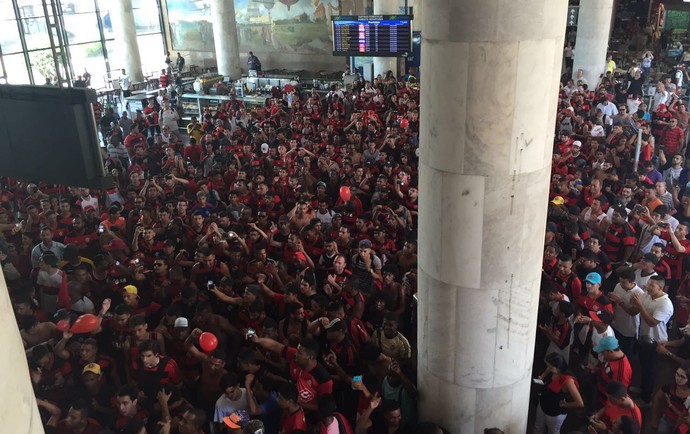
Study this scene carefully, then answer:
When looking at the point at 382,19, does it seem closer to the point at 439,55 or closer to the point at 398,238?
the point at 398,238

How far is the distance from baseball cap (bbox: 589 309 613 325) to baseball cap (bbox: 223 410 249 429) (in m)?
3.29

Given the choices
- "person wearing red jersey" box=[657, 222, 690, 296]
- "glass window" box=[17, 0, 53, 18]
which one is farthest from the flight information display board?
"glass window" box=[17, 0, 53, 18]

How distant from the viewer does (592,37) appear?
18.2 meters

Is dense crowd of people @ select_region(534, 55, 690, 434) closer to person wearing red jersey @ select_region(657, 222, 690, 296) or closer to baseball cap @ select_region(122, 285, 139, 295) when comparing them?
person wearing red jersey @ select_region(657, 222, 690, 296)

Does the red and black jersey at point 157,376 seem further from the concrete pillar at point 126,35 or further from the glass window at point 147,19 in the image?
the glass window at point 147,19

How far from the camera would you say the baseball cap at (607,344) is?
5.02m

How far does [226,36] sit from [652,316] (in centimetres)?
2121

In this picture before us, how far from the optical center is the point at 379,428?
5031 millimetres

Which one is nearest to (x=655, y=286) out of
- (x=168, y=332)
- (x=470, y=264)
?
(x=470, y=264)

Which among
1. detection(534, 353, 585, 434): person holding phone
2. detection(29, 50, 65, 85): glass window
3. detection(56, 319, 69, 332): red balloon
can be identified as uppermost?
detection(29, 50, 65, 85): glass window

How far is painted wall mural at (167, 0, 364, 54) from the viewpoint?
2667 cm

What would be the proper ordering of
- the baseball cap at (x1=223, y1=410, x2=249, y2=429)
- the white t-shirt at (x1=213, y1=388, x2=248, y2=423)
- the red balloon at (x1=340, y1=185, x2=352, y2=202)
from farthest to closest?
the red balloon at (x1=340, y1=185, x2=352, y2=202) < the white t-shirt at (x1=213, y1=388, x2=248, y2=423) < the baseball cap at (x1=223, y1=410, x2=249, y2=429)

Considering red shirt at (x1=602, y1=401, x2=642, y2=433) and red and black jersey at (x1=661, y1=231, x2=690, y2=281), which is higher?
red and black jersey at (x1=661, y1=231, x2=690, y2=281)

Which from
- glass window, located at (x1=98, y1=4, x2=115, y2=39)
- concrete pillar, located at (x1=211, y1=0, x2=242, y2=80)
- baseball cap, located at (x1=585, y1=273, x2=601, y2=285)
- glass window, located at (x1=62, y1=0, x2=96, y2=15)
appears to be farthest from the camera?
glass window, located at (x1=98, y1=4, x2=115, y2=39)
